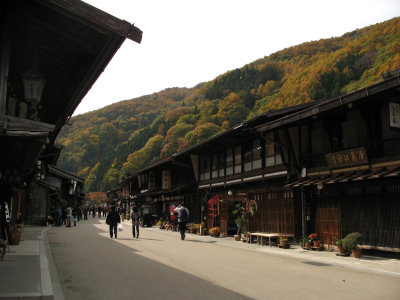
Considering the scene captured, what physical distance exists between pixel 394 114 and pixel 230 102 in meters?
74.8

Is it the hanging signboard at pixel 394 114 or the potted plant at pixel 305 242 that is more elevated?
the hanging signboard at pixel 394 114

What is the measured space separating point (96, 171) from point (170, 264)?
10949cm

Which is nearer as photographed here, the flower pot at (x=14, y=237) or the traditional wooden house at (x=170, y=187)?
the flower pot at (x=14, y=237)

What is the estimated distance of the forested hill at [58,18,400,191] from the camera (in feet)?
221

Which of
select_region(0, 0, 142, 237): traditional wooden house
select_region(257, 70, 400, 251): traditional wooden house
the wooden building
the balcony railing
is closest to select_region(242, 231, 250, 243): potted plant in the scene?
the wooden building

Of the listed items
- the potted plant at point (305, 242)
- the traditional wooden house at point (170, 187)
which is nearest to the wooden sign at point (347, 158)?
the potted plant at point (305, 242)

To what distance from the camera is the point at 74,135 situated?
135375 millimetres

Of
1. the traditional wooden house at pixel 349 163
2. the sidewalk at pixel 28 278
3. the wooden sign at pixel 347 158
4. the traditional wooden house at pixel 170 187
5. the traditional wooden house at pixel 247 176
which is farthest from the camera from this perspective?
the traditional wooden house at pixel 170 187

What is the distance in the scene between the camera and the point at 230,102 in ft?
285

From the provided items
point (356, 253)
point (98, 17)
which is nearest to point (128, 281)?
point (98, 17)

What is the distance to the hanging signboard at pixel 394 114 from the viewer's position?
12.6 meters

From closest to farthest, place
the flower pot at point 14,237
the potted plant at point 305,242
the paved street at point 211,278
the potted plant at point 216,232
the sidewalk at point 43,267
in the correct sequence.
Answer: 1. the sidewalk at point 43,267
2. the paved street at point 211,278
3. the flower pot at point 14,237
4. the potted plant at point 305,242
5. the potted plant at point 216,232

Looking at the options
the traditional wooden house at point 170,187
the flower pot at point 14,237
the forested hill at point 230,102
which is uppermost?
the forested hill at point 230,102

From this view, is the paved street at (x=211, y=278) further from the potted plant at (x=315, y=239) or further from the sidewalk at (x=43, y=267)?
the potted plant at (x=315, y=239)
